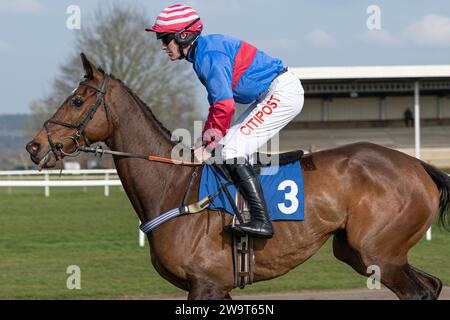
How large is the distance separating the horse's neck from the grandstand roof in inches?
597

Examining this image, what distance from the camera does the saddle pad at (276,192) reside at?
4645mm

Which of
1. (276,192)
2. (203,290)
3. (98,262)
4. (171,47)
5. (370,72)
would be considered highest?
(370,72)

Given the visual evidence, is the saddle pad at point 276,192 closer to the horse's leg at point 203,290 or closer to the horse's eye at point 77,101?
the horse's leg at point 203,290

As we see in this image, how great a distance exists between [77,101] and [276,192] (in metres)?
1.39

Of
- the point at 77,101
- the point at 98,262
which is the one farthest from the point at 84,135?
the point at 98,262

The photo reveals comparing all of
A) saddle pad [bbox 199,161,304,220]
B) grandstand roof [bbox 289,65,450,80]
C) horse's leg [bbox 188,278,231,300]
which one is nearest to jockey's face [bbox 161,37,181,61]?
saddle pad [bbox 199,161,304,220]

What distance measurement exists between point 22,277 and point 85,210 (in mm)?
8256

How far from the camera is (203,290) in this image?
4.45m

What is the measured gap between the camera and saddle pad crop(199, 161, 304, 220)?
15.2ft

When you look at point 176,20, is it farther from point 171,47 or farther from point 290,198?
point 290,198

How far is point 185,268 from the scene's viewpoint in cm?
448

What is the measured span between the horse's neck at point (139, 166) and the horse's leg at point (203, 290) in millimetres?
538

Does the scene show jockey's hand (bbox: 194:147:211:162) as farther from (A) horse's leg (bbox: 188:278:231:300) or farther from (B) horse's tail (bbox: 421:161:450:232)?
(B) horse's tail (bbox: 421:161:450:232)
